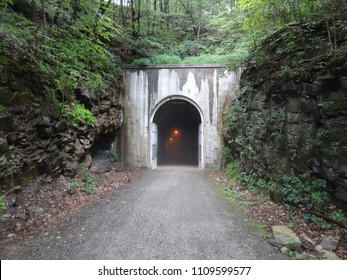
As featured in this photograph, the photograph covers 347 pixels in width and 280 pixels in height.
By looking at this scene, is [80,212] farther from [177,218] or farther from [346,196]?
[346,196]

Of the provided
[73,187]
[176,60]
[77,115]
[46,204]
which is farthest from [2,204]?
[176,60]

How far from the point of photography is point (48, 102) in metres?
5.77

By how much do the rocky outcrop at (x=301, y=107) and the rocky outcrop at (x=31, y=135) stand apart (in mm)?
6664

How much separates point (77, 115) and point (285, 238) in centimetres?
709

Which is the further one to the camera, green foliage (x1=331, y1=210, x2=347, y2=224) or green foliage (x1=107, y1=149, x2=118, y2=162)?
green foliage (x1=107, y1=149, x2=118, y2=162)

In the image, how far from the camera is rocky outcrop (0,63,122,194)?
4.38 meters

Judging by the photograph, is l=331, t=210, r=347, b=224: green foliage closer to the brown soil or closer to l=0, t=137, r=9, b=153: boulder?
the brown soil

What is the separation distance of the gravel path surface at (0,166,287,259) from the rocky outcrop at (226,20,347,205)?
6.98 feet

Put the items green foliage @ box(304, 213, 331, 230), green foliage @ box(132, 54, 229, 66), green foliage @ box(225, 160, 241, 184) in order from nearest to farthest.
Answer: green foliage @ box(304, 213, 331, 230)
green foliage @ box(225, 160, 241, 184)
green foliage @ box(132, 54, 229, 66)

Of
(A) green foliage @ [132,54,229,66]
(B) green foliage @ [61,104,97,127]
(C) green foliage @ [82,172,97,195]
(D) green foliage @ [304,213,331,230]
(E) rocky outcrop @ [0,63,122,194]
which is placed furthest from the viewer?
(A) green foliage @ [132,54,229,66]

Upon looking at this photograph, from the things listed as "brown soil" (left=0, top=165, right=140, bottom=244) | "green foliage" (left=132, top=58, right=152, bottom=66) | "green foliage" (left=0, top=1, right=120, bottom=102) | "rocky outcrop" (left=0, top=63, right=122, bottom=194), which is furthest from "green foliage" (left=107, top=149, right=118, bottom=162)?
"green foliage" (left=132, top=58, right=152, bottom=66)

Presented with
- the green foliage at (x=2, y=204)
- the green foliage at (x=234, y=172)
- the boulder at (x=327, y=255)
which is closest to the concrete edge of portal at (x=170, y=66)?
the green foliage at (x=234, y=172)

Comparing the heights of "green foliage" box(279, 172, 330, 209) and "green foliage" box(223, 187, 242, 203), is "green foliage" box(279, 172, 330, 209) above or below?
above

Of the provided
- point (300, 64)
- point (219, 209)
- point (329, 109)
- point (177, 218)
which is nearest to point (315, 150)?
point (329, 109)
